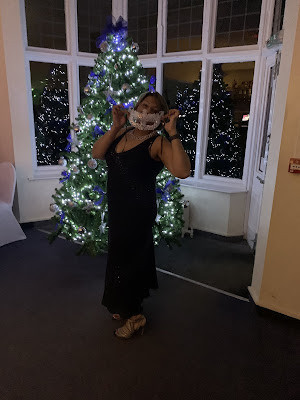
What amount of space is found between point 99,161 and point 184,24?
229 cm

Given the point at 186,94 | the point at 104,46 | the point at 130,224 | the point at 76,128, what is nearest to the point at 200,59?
the point at 186,94

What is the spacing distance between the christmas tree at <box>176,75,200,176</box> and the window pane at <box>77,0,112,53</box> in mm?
1435

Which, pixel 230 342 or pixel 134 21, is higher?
pixel 134 21

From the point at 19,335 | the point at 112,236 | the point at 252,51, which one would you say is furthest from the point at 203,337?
the point at 252,51

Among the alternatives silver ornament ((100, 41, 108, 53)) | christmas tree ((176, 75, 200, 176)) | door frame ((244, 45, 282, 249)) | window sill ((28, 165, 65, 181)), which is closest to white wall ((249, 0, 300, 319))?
door frame ((244, 45, 282, 249))

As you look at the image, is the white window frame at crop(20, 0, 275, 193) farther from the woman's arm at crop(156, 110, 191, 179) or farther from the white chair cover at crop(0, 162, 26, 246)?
the woman's arm at crop(156, 110, 191, 179)

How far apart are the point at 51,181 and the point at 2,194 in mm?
761

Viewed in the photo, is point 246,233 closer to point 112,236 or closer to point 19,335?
point 112,236

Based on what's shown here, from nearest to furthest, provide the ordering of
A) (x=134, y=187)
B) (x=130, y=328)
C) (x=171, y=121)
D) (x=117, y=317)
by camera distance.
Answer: (x=171, y=121)
(x=134, y=187)
(x=130, y=328)
(x=117, y=317)

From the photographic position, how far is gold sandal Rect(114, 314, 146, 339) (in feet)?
6.81

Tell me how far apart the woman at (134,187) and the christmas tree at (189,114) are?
2302 millimetres

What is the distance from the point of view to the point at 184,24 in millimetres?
3832

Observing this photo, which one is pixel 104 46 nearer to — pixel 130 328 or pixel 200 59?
pixel 200 59

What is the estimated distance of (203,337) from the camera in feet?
A: 6.92
